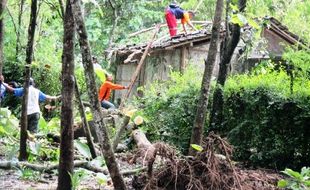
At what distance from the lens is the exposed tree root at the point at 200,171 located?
19.1ft

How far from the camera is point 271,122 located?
8.99 meters

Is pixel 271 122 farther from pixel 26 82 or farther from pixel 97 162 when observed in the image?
pixel 26 82

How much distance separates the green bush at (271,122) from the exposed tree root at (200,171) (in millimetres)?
2885

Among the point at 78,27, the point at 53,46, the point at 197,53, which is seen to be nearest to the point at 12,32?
the point at 53,46

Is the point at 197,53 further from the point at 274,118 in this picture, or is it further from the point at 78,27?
the point at 78,27

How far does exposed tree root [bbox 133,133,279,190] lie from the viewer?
230 inches

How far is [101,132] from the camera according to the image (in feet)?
17.1

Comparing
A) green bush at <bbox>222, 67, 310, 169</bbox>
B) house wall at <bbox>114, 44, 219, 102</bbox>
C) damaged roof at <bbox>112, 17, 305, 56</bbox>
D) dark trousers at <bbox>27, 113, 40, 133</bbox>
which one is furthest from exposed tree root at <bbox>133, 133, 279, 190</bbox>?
house wall at <bbox>114, 44, 219, 102</bbox>

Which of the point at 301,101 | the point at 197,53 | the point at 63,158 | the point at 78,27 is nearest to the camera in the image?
the point at 78,27

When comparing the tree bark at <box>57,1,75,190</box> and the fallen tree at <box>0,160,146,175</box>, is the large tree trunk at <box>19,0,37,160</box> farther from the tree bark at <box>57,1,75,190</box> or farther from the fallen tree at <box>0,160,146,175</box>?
the tree bark at <box>57,1,75,190</box>

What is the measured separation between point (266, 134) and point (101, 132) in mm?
4721

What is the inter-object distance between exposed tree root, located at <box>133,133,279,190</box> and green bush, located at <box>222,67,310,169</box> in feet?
9.46

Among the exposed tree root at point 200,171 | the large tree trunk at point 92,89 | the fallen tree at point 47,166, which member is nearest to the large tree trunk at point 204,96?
the exposed tree root at point 200,171

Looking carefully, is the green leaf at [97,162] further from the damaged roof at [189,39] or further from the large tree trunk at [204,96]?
the damaged roof at [189,39]
